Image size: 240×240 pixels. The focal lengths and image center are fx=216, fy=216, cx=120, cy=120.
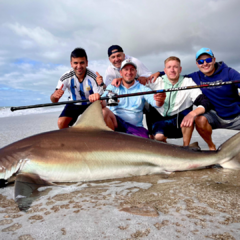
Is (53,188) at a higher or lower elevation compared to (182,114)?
lower

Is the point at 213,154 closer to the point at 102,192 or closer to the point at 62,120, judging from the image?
the point at 102,192

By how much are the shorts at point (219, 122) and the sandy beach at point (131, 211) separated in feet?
6.52

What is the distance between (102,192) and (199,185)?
1.02 meters

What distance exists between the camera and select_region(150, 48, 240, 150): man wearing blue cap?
4.45m

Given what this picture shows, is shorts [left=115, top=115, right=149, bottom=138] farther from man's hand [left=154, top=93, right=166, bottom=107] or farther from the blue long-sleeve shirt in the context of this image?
the blue long-sleeve shirt

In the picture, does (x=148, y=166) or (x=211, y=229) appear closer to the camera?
(x=211, y=229)

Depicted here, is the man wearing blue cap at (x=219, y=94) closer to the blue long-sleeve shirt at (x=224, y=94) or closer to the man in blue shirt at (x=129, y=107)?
the blue long-sleeve shirt at (x=224, y=94)

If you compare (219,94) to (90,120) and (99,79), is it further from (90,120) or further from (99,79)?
(90,120)

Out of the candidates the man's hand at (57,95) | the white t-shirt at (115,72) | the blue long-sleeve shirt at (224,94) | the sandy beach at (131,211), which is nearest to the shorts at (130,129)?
the man's hand at (57,95)

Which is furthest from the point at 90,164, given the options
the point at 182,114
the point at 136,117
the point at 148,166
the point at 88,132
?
the point at 182,114

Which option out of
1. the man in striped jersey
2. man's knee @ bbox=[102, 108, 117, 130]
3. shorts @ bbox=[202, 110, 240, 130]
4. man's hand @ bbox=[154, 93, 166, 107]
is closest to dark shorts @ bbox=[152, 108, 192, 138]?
shorts @ bbox=[202, 110, 240, 130]

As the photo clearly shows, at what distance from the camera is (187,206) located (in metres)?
1.76

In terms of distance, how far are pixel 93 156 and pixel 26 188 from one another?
0.80 m

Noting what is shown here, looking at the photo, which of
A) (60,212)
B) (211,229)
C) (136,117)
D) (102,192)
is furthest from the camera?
(136,117)
